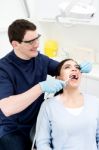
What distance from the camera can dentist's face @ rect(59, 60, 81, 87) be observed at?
63.7 inches

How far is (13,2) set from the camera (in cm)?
270

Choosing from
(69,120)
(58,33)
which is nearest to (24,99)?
(69,120)

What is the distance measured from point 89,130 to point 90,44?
148cm

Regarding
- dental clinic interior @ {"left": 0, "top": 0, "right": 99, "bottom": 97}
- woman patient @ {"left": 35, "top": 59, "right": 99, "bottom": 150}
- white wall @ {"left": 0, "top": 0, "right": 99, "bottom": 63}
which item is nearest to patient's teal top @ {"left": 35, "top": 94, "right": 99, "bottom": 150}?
woman patient @ {"left": 35, "top": 59, "right": 99, "bottom": 150}

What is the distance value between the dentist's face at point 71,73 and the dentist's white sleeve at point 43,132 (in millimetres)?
224

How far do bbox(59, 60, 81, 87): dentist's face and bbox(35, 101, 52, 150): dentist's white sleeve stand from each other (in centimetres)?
22

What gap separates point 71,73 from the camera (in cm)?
164

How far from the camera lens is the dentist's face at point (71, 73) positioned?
5.31 ft

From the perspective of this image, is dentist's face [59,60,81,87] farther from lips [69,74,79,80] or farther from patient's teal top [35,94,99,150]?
patient's teal top [35,94,99,150]

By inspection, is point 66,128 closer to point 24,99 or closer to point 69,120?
point 69,120

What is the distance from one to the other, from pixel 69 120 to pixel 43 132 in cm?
17

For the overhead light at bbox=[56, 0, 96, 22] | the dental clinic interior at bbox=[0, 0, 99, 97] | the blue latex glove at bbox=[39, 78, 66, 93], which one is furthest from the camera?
the dental clinic interior at bbox=[0, 0, 99, 97]

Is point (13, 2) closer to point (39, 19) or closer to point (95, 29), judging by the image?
point (39, 19)

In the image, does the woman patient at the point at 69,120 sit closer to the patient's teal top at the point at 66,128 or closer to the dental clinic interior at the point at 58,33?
the patient's teal top at the point at 66,128
